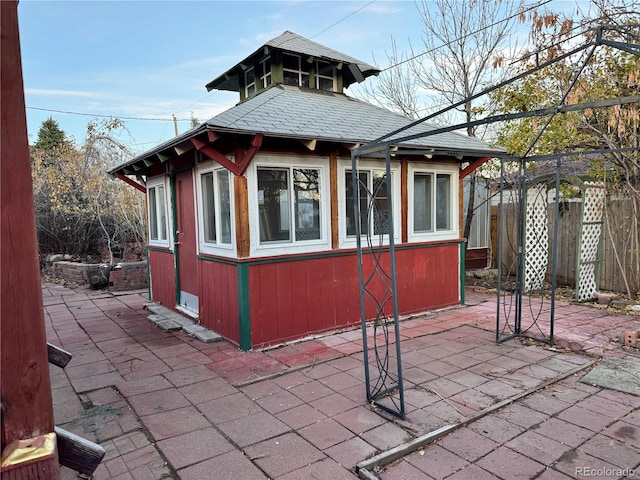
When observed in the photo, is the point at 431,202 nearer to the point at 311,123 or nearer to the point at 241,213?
the point at 311,123

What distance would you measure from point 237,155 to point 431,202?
3113mm

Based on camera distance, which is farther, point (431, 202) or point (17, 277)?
point (431, 202)

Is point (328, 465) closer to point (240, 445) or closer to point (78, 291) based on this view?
point (240, 445)

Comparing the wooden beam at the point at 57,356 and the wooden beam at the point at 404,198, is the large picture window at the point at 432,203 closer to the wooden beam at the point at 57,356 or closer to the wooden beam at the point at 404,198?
the wooden beam at the point at 404,198

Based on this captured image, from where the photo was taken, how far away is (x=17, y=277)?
34.1 inches

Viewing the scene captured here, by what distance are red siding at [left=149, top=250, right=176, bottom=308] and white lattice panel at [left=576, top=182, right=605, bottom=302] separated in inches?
256

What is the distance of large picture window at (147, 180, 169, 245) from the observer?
659cm

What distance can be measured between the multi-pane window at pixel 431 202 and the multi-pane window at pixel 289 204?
5.62 ft

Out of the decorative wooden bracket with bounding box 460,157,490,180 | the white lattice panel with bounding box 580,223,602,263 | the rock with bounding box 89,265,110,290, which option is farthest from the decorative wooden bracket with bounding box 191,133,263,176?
the rock with bounding box 89,265,110,290

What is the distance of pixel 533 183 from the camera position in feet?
21.7

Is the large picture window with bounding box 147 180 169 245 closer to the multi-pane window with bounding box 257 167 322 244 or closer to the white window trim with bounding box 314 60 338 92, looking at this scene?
the multi-pane window with bounding box 257 167 322 244

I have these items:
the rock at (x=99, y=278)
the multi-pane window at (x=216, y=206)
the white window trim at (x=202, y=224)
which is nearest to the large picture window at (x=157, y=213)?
the white window trim at (x=202, y=224)

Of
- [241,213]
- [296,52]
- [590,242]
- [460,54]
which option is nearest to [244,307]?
[241,213]

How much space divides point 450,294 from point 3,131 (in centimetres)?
617
